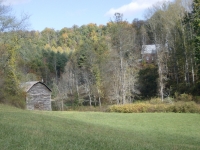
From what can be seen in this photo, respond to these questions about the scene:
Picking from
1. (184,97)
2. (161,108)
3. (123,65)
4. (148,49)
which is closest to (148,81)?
(123,65)

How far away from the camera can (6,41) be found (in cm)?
3712

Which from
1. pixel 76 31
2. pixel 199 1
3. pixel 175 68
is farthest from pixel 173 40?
pixel 76 31

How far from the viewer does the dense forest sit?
3738cm

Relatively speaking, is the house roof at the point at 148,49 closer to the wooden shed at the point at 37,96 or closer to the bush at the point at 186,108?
the wooden shed at the point at 37,96

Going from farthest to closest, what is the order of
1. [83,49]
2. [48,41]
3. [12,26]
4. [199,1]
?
[48,41], [83,49], [12,26], [199,1]

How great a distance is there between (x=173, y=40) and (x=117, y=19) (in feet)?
39.2

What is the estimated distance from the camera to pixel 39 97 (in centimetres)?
4659

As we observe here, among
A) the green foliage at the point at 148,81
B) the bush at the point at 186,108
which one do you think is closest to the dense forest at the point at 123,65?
the green foliage at the point at 148,81

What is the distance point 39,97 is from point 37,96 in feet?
1.34

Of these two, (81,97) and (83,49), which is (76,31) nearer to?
(83,49)

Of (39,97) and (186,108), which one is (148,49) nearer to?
(39,97)

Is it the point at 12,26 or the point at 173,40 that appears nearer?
the point at 12,26

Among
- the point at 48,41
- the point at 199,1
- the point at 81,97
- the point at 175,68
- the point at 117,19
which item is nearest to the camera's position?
the point at 199,1

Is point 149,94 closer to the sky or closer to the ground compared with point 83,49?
closer to the ground
